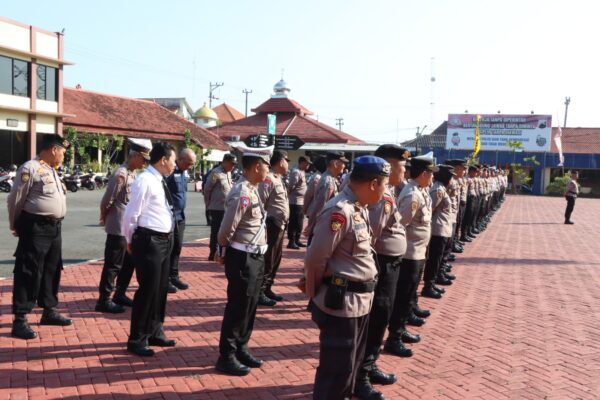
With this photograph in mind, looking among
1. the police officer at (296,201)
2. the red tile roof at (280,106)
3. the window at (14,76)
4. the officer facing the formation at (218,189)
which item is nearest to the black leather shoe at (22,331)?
the officer facing the formation at (218,189)

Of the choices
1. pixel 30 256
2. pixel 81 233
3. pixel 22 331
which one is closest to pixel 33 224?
pixel 30 256

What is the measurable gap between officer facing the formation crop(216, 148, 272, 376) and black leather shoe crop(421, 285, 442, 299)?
3.45 m

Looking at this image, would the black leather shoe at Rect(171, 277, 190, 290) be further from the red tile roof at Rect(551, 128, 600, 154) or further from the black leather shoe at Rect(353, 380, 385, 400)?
the red tile roof at Rect(551, 128, 600, 154)

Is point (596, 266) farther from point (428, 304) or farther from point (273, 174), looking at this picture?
point (273, 174)

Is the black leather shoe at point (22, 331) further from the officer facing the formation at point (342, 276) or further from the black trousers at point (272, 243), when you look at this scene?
the officer facing the formation at point (342, 276)

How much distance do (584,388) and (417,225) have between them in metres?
1.95

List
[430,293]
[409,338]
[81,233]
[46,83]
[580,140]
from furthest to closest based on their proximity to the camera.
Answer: [580,140] < [46,83] < [81,233] < [430,293] < [409,338]

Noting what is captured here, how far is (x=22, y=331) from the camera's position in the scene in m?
4.92

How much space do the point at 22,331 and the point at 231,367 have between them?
2.09 m

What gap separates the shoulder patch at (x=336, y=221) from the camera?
3.24m

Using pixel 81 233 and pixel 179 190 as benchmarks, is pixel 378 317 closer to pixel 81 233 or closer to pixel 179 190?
pixel 179 190

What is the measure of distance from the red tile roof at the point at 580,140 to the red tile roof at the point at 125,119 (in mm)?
29430

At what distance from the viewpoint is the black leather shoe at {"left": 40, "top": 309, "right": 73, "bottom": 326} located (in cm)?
534

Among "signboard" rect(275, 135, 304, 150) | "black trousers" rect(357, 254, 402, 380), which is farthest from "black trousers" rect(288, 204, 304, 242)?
"black trousers" rect(357, 254, 402, 380)
